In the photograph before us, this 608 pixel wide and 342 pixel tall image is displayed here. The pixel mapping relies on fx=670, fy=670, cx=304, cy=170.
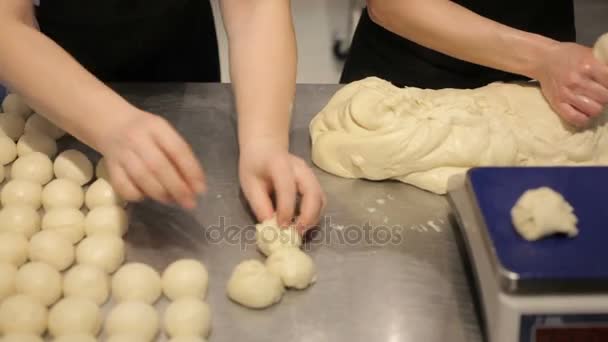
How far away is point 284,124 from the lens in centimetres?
91

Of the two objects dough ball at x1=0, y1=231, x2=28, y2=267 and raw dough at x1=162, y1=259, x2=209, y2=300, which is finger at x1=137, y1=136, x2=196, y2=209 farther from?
dough ball at x1=0, y1=231, x2=28, y2=267

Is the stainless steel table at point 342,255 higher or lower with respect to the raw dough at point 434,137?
lower

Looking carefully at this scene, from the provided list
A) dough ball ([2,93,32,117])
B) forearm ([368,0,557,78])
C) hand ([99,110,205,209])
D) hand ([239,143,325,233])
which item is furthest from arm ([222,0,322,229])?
dough ball ([2,93,32,117])

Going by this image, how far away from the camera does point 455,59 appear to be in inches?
47.8

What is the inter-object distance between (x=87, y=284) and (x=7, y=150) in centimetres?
31

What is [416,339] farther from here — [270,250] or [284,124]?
[284,124]

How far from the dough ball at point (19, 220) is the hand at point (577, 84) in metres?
0.75

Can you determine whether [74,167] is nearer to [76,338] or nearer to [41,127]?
[41,127]

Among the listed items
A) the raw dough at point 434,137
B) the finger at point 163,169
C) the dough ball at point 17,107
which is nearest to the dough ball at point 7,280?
the finger at point 163,169

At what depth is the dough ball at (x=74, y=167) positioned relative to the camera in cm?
93

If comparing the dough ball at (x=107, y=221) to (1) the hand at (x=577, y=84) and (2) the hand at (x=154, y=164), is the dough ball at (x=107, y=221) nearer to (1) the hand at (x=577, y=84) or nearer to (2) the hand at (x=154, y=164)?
(2) the hand at (x=154, y=164)

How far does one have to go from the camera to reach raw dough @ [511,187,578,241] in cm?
64

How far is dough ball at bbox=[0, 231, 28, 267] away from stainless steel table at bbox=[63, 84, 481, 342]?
5.0 inches

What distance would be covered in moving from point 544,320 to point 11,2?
74cm
